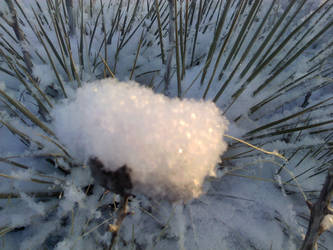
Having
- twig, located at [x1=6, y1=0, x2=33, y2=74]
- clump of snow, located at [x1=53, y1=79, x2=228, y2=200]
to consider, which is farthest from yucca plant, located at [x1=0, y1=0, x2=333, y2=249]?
clump of snow, located at [x1=53, y1=79, x2=228, y2=200]

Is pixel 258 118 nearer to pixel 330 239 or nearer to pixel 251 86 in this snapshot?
pixel 251 86

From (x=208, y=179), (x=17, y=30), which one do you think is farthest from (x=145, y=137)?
(x=17, y=30)

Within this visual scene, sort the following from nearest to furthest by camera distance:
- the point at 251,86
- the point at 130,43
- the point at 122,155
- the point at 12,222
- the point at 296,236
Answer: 1. the point at 122,155
2. the point at 12,222
3. the point at 296,236
4. the point at 251,86
5. the point at 130,43

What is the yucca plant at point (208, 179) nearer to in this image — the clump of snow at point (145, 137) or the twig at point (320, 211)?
the twig at point (320, 211)

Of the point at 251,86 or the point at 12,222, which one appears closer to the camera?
the point at 12,222

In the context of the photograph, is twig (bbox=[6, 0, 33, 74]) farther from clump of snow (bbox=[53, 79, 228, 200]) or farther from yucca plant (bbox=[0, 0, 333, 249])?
clump of snow (bbox=[53, 79, 228, 200])

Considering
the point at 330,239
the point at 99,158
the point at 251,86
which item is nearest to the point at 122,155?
the point at 99,158

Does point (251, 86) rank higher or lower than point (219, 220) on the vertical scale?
higher

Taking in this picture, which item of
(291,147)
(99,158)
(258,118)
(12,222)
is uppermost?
(258,118)
